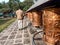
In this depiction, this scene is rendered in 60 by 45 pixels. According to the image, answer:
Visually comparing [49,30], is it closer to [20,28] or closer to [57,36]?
[57,36]

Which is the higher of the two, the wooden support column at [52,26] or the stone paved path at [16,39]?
the wooden support column at [52,26]

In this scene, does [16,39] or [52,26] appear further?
[16,39]

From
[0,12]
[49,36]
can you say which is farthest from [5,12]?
[49,36]

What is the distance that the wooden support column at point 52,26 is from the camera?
3129mm

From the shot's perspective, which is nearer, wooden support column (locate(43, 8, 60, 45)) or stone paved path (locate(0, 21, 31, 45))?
wooden support column (locate(43, 8, 60, 45))

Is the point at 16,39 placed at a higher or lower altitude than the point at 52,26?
lower

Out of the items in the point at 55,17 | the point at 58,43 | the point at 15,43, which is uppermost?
the point at 55,17

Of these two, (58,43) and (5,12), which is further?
(5,12)

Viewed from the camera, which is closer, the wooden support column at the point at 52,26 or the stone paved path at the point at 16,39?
the wooden support column at the point at 52,26

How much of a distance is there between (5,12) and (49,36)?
5380cm

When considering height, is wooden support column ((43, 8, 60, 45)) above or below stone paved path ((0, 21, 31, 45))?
above

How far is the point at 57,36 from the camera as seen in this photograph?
328 cm

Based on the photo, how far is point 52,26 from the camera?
323cm

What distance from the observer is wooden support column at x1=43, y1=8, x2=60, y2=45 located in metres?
3.13
